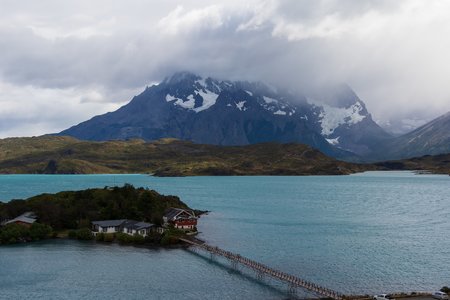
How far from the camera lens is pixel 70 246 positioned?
99875 mm

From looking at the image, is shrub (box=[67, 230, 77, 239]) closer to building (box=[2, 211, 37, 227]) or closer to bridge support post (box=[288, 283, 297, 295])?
building (box=[2, 211, 37, 227])

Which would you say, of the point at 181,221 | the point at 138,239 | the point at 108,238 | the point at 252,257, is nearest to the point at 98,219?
the point at 108,238

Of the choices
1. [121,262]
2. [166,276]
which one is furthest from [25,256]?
[166,276]

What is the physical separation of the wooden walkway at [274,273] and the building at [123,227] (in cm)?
1268

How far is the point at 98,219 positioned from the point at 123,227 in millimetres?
11323

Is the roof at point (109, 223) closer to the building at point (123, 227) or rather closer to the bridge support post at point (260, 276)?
the building at point (123, 227)

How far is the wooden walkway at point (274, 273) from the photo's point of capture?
217 feet

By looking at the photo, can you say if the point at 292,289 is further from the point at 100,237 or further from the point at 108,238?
the point at 100,237

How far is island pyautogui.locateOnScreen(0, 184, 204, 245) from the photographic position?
345ft

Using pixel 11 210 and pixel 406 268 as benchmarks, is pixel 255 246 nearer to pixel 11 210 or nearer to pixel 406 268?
pixel 406 268

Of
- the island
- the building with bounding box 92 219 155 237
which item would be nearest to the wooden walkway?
the building with bounding box 92 219 155 237

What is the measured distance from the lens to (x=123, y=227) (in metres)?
111

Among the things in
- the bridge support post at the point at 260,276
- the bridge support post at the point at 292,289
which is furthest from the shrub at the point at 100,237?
the bridge support post at the point at 292,289

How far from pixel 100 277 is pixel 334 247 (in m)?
46.2
